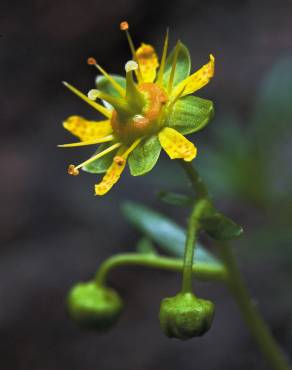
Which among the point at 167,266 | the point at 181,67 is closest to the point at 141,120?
the point at 181,67

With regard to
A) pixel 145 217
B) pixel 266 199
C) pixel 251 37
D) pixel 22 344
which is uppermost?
pixel 251 37

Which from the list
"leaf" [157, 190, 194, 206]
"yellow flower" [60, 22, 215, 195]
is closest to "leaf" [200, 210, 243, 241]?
"leaf" [157, 190, 194, 206]

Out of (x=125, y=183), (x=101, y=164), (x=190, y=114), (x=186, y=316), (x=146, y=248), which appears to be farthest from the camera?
(x=125, y=183)

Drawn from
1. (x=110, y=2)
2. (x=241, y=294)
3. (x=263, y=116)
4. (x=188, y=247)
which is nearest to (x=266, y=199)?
(x=263, y=116)

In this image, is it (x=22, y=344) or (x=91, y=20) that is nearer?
(x=22, y=344)

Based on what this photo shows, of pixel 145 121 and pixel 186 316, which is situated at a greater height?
pixel 145 121

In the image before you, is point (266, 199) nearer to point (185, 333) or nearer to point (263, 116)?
Answer: point (263, 116)

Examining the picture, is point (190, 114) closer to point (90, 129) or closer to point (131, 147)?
point (131, 147)
